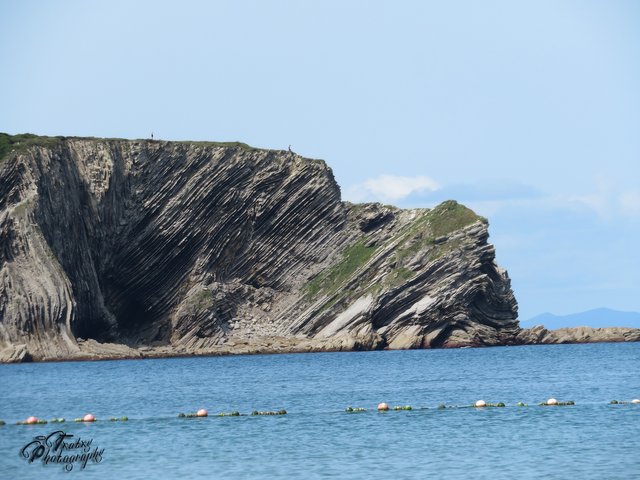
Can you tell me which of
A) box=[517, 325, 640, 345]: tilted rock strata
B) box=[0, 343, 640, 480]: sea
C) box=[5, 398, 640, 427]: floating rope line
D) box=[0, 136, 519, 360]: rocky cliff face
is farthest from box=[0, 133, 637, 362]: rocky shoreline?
box=[5, 398, 640, 427]: floating rope line

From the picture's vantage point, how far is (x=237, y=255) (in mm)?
124688

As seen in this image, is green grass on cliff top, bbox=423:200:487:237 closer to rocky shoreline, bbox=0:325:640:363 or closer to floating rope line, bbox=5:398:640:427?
rocky shoreline, bbox=0:325:640:363

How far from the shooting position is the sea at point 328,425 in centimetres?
3766

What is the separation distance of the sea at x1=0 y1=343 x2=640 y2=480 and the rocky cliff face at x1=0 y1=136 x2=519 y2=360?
91.3 ft

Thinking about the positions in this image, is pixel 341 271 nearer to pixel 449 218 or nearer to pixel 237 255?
pixel 237 255

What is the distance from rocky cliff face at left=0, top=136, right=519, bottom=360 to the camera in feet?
370

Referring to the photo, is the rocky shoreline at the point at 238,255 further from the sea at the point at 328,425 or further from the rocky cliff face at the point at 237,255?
the sea at the point at 328,425

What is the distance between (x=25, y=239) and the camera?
104312 millimetres

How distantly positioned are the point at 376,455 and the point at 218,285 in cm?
8191

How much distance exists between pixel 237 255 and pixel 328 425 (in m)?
76.9

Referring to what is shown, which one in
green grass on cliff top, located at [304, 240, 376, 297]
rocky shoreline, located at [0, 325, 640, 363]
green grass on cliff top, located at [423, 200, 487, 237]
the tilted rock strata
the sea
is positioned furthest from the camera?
the tilted rock strata

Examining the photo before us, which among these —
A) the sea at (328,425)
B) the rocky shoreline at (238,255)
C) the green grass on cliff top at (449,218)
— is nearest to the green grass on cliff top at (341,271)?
the rocky shoreline at (238,255)

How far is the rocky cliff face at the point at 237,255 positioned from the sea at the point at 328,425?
91.3 ft

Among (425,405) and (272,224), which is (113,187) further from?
(425,405)
